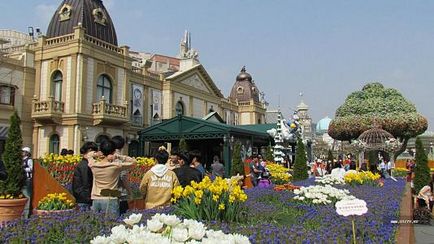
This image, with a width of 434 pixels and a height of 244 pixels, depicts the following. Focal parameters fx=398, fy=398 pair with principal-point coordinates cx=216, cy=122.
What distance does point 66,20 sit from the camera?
2536 centimetres

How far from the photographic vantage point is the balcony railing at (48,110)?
2261 cm

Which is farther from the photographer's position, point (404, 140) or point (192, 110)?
point (404, 140)

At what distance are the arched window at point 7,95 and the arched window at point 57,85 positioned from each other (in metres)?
2.29

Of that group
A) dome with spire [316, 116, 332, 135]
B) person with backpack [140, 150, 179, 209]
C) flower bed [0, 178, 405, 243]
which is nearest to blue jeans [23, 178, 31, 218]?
person with backpack [140, 150, 179, 209]

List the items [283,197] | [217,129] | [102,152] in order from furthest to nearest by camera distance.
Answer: [217,129] → [283,197] → [102,152]

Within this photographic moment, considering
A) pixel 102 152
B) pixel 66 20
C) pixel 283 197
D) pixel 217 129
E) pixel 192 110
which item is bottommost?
pixel 283 197

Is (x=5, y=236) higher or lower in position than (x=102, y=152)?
lower

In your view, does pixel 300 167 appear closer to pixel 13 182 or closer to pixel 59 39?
pixel 13 182

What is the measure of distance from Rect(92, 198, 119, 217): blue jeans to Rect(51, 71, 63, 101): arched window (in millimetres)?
20169

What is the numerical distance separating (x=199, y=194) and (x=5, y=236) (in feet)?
7.11

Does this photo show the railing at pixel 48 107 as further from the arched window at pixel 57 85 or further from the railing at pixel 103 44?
the railing at pixel 103 44

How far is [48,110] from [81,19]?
6.20 metres

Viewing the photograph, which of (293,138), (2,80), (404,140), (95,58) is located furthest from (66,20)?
(404,140)

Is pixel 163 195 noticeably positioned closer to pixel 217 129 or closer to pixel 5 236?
pixel 5 236
